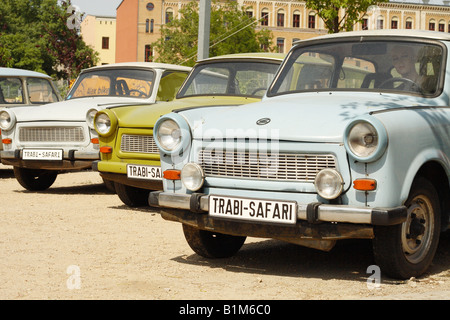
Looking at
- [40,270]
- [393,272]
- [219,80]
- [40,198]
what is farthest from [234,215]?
[40,198]

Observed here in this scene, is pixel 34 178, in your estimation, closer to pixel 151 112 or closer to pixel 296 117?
pixel 151 112

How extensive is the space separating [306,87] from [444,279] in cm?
200

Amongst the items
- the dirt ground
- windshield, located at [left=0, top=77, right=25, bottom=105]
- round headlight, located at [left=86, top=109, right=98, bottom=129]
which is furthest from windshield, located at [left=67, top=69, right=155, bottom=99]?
the dirt ground

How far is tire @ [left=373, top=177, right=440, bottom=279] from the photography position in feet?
16.0

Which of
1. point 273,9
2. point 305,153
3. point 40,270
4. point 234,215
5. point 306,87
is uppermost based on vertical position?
point 273,9

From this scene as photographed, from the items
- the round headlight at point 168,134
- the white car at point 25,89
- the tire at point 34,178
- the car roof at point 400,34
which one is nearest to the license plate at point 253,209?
the round headlight at point 168,134

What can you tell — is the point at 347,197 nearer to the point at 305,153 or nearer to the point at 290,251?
the point at 305,153

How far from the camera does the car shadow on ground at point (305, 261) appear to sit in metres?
5.51

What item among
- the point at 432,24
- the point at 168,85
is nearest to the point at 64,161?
the point at 168,85

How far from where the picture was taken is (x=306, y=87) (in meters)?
6.33

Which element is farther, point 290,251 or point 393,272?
point 290,251

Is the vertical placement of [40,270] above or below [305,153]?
below

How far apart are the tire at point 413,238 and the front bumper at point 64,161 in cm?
564

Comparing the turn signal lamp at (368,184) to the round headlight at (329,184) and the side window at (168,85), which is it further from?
the side window at (168,85)
